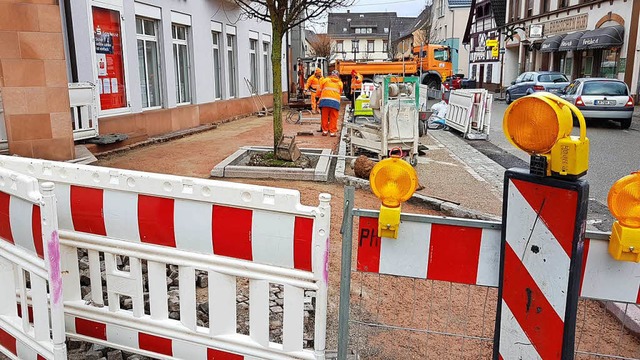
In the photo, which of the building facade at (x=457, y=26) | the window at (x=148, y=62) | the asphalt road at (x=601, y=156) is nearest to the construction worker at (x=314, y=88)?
the window at (x=148, y=62)

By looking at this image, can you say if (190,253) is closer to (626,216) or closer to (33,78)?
(626,216)

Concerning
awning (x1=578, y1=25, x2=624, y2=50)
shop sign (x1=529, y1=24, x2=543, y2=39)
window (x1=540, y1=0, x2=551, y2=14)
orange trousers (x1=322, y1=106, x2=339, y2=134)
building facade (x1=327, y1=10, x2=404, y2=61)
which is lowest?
orange trousers (x1=322, y1=106, x2=339, y2=134)

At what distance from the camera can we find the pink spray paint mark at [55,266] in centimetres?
237

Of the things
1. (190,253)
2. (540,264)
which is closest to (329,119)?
(190,253)

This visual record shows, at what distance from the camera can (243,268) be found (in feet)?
8.16

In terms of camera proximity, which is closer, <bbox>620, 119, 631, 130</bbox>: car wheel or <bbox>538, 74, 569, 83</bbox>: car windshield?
<bbox>620, 119, 631, 130</bbox>: car wheel

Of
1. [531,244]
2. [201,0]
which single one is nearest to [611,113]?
[201,0]

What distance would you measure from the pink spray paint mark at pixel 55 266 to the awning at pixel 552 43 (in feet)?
111

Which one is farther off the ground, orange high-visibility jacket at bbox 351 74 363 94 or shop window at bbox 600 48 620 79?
shop window at bbox 600 48 620 79

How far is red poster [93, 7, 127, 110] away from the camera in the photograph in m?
10.5

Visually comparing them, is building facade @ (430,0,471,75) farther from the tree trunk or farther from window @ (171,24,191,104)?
the tree trunk

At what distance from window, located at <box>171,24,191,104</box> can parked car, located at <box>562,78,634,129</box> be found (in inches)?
470

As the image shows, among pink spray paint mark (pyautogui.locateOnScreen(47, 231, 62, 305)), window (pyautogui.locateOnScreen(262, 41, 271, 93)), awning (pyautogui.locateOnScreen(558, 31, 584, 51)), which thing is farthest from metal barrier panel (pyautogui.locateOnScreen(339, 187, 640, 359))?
awning (pyautogui.locateOnScreen(558, 31, 584, 51))

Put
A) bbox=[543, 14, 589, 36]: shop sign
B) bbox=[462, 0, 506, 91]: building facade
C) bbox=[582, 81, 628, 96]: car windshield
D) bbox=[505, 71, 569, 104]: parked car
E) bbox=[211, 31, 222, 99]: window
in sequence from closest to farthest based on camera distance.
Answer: bbox=[582, 81, 628, 96]: car windshield, bbox=[211, 31, 222, 99]: window, bbox=[505, 71, 569, 104]: parked car, bbox=[543, 14, 589, 36]: shop sign, bbox=[462, 0, 506, 91]: building facade
